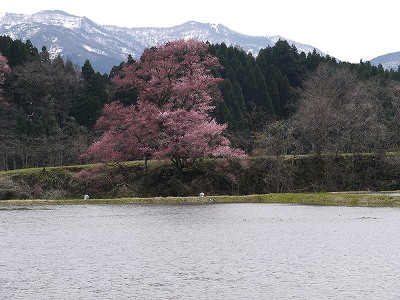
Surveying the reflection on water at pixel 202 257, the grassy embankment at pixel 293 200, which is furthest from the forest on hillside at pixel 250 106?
the reflection on water at pixel 202 257

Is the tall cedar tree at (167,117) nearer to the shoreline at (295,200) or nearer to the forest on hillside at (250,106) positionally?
the forest on hillside at (250,106)

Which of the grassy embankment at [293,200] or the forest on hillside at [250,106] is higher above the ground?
the forest on hillside at [250,106]

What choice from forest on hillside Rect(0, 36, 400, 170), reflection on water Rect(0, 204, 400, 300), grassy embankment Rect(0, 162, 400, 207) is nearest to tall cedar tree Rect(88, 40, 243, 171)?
forest on hillside Rect(0, 36, 400, 170)

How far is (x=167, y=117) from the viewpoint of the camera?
151 ft

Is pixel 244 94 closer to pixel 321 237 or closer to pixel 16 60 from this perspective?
pixel 16 60

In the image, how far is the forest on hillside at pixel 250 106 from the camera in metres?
51.3

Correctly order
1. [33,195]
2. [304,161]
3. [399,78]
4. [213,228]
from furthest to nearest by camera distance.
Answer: [399,78]
[304,161]
[33,195]
[213,228]

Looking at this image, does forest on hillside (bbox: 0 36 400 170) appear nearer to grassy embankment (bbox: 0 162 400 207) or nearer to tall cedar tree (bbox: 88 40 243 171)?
tall cedar tree (bbox: 88 40 243 171)

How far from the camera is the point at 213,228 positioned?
906 inches

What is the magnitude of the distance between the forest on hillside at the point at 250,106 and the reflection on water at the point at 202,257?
24150 millimetres

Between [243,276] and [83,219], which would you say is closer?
[243,276]

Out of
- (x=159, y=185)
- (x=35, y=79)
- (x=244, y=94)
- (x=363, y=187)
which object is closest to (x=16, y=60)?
(x=35, y=79)

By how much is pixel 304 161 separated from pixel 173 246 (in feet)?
108

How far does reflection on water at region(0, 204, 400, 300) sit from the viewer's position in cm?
1227
